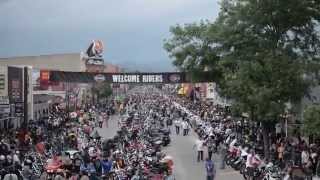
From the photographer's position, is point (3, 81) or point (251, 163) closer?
point (251, 163)

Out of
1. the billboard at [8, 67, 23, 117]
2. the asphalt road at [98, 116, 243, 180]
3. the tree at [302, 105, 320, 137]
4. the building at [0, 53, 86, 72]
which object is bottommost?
the asphalt road at [98, 116, 243, 180]

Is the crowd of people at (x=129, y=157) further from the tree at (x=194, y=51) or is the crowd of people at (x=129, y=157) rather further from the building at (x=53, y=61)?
the building at (x=53, y=61)

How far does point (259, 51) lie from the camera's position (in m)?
34.3

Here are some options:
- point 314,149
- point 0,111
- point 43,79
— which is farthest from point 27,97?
point 314,149

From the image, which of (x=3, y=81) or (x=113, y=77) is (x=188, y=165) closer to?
(x=3, y=81)

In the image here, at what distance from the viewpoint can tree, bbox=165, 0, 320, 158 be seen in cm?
3083

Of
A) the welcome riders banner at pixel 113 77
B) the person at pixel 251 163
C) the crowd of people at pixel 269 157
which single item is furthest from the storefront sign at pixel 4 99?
the person at pixel 251 163

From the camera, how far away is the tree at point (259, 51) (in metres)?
30.8

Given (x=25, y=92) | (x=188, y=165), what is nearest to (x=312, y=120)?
(x=188, y=165)

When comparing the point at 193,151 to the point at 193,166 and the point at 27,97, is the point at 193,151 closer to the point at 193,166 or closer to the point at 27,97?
the point at 193,166

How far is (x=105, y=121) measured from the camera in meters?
61.8

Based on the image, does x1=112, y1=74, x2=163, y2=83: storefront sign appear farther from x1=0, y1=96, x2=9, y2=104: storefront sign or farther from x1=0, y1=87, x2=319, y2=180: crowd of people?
x1=0, y1=96, x2=9, y2=104: storefront sign

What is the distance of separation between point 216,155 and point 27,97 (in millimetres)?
16080

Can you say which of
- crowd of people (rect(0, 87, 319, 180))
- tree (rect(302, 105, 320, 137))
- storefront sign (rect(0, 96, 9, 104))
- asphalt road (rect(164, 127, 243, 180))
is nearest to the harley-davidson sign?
asphalt road (rect(164, 127, 243, 180))
